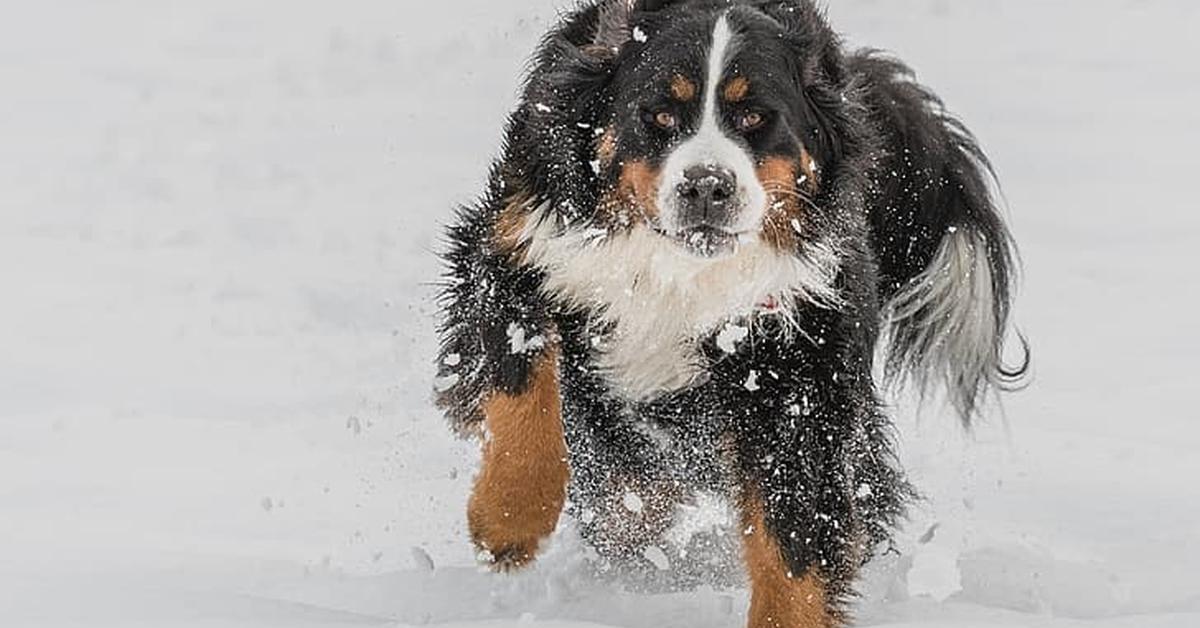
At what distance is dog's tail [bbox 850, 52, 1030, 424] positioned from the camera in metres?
5.20

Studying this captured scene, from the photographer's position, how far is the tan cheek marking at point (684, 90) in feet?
14.1

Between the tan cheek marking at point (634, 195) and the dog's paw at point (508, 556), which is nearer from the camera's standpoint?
the tan cheek marking at point (634, 195)

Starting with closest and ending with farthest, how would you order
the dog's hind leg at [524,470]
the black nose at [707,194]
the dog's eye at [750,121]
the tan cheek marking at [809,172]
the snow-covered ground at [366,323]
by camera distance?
the black nose at [707,194]
the dog's eye at [750,121]
the tan cheek marking at [809,172]
the dog's hind leg at [524,470]
the snow-covered ground at [366,323]

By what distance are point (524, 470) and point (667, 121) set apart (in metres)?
0.92

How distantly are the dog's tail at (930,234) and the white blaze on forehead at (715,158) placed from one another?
77 centimetres

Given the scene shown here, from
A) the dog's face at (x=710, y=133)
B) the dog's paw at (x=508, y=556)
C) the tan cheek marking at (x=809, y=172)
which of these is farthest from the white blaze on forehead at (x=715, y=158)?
the dog's paw at (x=508, y=556)

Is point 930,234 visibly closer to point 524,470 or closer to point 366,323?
point 524,470

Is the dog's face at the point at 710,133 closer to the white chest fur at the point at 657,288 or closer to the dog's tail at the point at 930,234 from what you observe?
the white chest fur at the point at 657,288

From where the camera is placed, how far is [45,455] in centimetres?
608

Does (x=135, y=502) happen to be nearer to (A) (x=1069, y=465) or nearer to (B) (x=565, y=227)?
(B) (x=565, y=227)

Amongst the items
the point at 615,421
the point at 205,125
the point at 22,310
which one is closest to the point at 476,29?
the point at 205,125

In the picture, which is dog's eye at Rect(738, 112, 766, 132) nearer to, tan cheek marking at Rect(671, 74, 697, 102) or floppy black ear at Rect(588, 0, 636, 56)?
tan cheek marking at Rect(671, 74, 697, 102)

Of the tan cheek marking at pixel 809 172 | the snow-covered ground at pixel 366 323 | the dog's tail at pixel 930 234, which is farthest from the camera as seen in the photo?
the dog's tail at pixel 930 234

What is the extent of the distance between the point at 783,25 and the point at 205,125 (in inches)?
260
